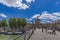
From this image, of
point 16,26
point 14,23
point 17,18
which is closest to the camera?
point 16,26

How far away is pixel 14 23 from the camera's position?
6494cm

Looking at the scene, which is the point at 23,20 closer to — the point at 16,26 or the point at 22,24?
the point at 22,24

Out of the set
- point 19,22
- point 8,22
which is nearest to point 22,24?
point 19,22

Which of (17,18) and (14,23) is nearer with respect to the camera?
(14,23)

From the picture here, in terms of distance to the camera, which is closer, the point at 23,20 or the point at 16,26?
the point at 16,26

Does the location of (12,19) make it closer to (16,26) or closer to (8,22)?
(8,22)

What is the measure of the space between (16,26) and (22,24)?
5279 mm

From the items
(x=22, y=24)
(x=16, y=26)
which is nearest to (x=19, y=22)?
(x=22, y=24)

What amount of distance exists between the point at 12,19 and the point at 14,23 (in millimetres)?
2762

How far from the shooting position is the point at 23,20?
221ft

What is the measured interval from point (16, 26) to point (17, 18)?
960 centimetres

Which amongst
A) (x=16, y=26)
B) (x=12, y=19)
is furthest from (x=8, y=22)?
(x=16, y=26)

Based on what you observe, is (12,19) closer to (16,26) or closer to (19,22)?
(19,22)

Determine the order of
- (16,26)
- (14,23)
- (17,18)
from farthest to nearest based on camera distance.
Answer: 1. (17,18)
2. (14,23)
3. (16,26)
